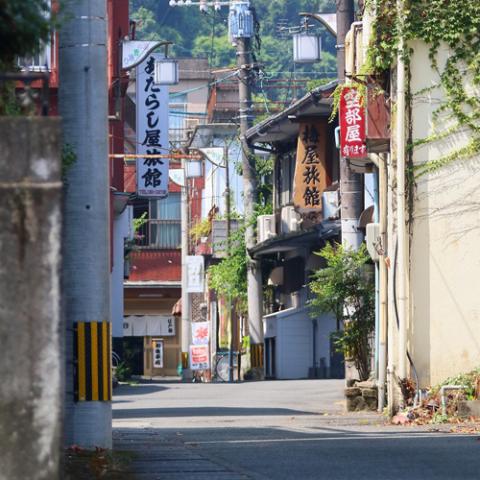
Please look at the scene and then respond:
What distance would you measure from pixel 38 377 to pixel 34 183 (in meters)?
1.10

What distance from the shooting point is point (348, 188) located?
27766 mm

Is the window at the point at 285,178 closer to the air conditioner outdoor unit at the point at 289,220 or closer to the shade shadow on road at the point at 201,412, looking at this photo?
the air conditioner outdoor unit at the point at 289,220

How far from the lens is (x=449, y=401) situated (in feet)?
67.5

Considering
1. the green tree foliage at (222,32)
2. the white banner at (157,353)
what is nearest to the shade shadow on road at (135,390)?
the white banner at (157,353)

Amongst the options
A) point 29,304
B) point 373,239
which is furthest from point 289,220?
point 29,304

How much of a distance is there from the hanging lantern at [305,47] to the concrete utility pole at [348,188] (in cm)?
766

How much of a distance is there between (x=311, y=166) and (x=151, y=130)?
4.71 meters

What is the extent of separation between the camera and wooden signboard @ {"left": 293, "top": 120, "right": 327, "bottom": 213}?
4000 centimetres

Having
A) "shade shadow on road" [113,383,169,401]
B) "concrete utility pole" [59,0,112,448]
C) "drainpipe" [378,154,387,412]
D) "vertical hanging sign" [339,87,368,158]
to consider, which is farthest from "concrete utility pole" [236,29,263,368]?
"concrete utility pole" [59,0,112,448]

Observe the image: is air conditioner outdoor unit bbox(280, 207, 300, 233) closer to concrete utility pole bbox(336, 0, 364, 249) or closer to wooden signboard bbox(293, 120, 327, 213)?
wooden signboard bbox(293, 120, 327, 213)

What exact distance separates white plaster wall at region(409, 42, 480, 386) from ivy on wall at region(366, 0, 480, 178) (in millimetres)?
105

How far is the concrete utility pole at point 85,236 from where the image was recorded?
13.5 meters

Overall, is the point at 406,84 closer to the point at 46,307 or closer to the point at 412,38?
the point at 412,38

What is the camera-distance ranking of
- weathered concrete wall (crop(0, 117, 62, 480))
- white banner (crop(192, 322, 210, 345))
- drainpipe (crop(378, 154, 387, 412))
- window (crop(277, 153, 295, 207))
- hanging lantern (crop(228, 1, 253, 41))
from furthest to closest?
white banner (crop(192, 322, 210, 345)) → window (crop(277, 153, 295, 207)) → hanging lantern (crop(228, 1, 253, 41)) → drainpipe (crop(378, 154, 387, 412)) → weathered concrete wall (crop(0, 117, 62, 480))
